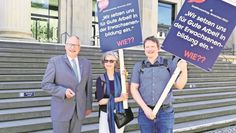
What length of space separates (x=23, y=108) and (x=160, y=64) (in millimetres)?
3904

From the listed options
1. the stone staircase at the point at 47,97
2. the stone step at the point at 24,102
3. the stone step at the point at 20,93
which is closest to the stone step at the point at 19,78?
the stone staircase at the point at 47,97

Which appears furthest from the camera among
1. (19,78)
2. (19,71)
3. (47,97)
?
(19,71)

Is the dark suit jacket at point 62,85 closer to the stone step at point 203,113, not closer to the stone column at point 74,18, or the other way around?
the stone step at point 203,113

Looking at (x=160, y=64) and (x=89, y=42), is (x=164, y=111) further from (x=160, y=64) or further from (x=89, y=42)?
(x=89, y=42)

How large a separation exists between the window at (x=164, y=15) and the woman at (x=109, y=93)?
21.5m

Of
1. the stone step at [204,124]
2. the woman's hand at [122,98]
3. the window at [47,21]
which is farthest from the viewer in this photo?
the window at [47,21]

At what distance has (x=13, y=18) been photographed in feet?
46.3

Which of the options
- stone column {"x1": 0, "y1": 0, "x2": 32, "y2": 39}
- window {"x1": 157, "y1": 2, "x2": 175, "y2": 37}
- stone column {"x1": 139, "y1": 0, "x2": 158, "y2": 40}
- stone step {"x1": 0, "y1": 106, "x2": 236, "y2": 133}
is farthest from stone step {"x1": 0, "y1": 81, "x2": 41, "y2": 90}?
window {"x1": 157, "y1": 2, "x2": 175, "y2": 37}

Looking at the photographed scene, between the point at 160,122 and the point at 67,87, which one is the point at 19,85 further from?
the point at 160,122

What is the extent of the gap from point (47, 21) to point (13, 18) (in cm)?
573

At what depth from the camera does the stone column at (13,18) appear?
14.0m

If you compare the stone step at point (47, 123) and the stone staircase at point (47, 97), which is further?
the stone staircase at point (47, 97)

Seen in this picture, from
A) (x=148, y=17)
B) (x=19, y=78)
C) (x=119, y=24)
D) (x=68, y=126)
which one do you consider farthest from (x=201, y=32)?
(x=148, y=17)

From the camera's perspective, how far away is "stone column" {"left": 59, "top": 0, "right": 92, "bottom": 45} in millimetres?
19156
